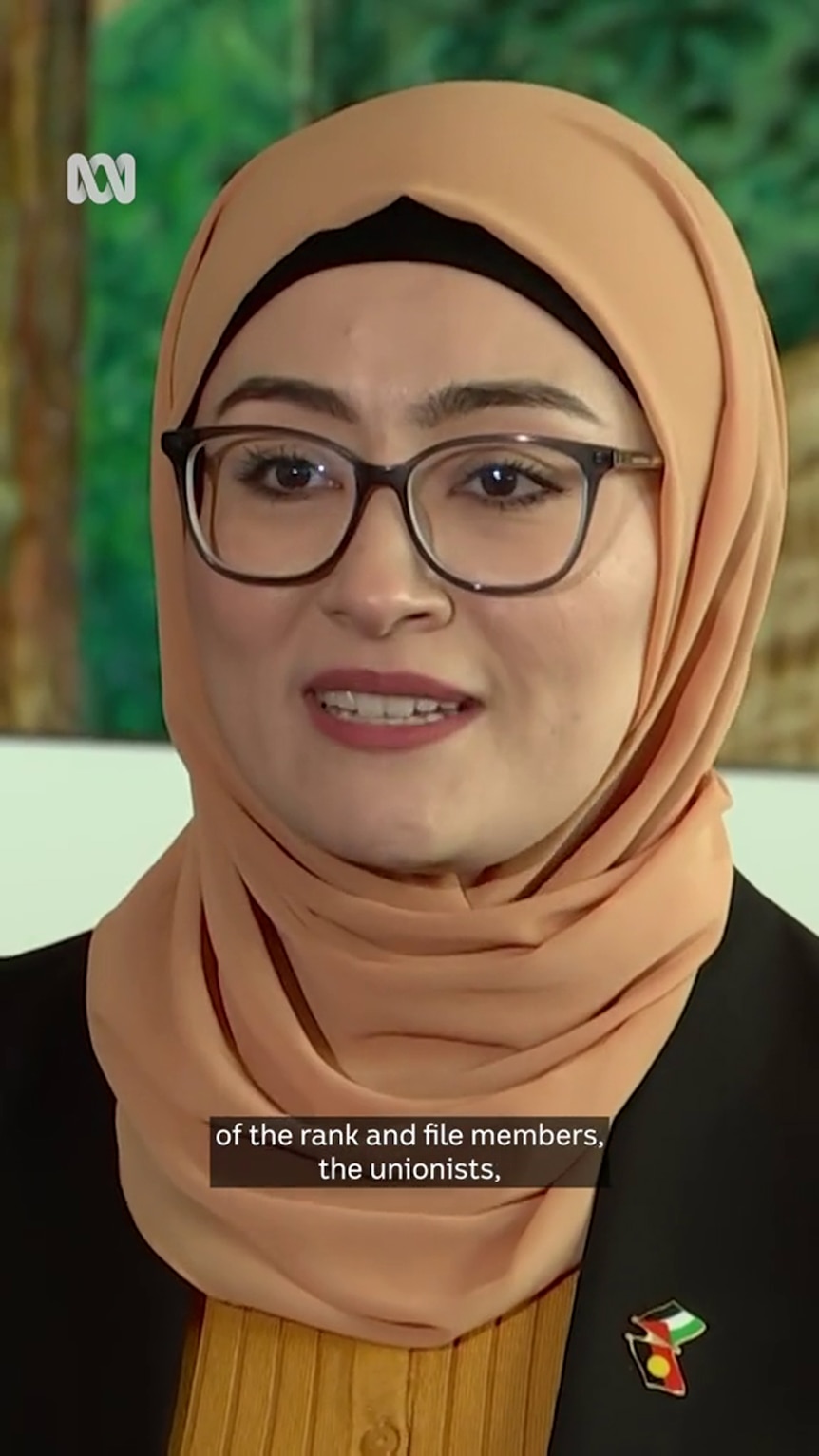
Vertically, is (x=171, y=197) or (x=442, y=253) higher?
(x=171, y=197)

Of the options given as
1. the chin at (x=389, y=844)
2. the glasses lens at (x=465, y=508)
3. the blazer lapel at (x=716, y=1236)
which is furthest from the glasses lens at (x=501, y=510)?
the blazer lapel at (x=716, y=1236)

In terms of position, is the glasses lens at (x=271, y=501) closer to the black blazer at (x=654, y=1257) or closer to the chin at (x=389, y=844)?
the chin at (x=389, y=844)

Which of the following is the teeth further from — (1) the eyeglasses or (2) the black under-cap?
(2) the black under-cap

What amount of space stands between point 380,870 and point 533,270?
11.9 inches

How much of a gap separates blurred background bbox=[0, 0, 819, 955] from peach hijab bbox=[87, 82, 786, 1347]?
0.13m

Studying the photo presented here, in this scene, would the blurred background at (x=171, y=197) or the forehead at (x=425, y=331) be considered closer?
the forehead at (x=425, y=331)

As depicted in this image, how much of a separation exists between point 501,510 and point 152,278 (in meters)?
0.37

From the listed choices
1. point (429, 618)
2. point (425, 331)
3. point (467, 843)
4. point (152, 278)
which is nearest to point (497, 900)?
point (467, 843)

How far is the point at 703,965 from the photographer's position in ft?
2.56

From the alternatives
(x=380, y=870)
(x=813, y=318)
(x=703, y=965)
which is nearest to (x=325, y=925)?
(x=380, y=870)

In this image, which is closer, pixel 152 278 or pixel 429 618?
pixel 429 618

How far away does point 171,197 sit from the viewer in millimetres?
931

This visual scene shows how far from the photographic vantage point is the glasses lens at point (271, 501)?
698 mm

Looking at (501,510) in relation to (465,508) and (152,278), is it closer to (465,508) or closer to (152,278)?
(465,508)
